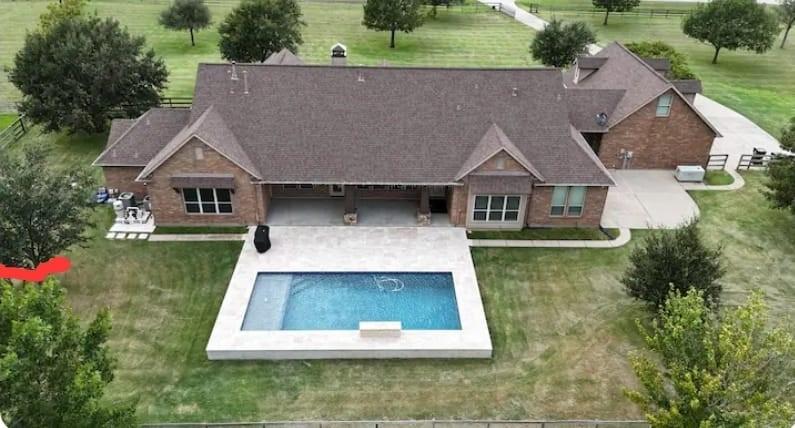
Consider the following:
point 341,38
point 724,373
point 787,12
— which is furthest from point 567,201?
point 787,12

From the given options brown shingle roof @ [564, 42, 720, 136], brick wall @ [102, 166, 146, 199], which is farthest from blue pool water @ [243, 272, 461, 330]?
brown shingle roof @ [564, 42, 720, 136]

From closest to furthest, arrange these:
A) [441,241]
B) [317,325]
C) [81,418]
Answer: [81,418]
[317,325]
[441,241]

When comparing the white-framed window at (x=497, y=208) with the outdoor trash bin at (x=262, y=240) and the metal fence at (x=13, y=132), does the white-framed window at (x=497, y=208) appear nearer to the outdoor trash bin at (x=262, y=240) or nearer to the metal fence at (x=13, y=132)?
the outdoor trash bin at (x=262, y=240)

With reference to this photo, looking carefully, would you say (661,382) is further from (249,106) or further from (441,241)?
(249,106)

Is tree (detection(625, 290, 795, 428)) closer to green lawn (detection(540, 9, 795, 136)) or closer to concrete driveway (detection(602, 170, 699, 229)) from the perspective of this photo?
concrete driveway (detection(602, 170, 699, 229))

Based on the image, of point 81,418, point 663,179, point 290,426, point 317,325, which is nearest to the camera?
point 81,418

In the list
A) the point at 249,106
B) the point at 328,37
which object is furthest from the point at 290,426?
the point at 328,37

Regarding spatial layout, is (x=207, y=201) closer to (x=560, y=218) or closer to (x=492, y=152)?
(x=492, y=152)

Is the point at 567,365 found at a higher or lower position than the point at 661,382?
lower
